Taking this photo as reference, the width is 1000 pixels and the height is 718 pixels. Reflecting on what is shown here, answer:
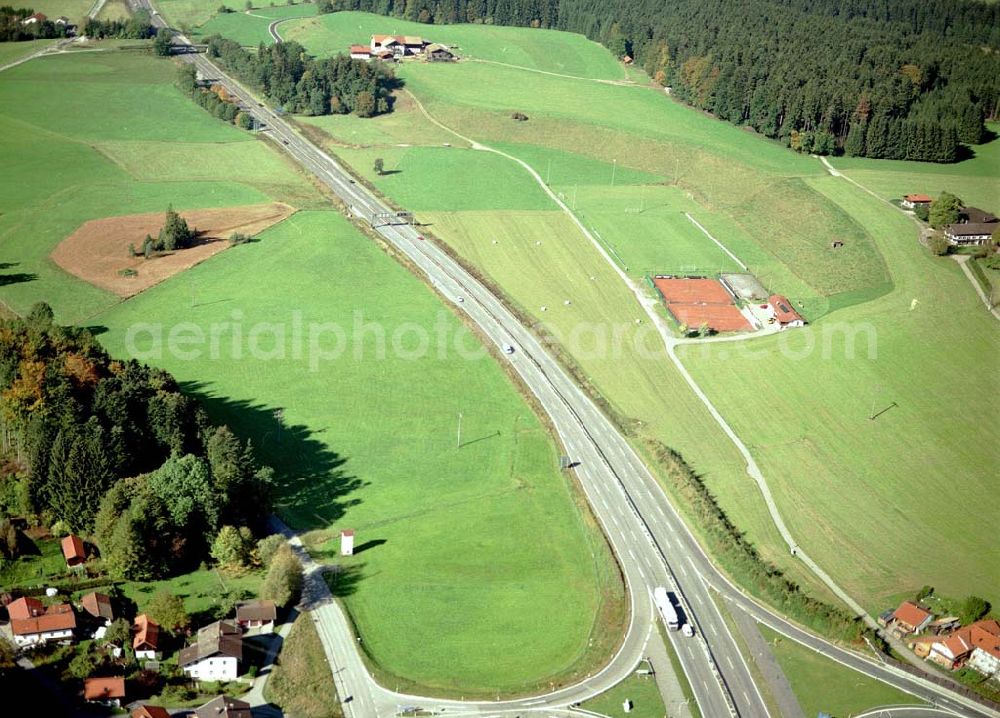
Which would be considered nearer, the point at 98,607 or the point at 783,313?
the point at 98,607

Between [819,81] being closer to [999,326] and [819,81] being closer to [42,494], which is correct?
[999,326]

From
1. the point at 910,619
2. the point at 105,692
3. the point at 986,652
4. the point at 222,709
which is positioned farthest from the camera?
the point at 910,619

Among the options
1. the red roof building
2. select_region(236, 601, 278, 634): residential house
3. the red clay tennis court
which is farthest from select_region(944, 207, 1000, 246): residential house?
the red roof building

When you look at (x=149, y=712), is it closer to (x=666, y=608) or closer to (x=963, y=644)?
(x=666, y=608)

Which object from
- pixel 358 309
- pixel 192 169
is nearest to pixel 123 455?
pixel 358 309

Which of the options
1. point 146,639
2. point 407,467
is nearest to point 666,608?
point 407,467

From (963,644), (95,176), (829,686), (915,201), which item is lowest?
(829,686)

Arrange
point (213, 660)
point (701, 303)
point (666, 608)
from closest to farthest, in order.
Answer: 1. point (213, 660)
2. point (666, 608)
3. point (701, 303)

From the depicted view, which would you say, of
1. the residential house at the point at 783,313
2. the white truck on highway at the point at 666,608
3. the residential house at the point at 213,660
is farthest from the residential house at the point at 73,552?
the residential house at the point at 783,313

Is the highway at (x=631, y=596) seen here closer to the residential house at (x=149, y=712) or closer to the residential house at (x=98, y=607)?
the residential house at (x=149, y=712)
